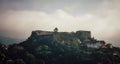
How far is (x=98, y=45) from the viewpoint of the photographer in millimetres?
140000

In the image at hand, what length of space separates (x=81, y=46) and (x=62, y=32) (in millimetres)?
14098

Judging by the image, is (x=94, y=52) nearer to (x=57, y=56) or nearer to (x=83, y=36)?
(x=57, y=56)

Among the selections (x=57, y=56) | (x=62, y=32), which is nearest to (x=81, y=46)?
(x=62, y=32)

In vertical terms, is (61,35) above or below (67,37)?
above

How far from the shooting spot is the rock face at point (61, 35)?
14388 centimetres

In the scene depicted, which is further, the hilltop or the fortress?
the fortress

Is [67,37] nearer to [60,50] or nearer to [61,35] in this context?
[61,35]

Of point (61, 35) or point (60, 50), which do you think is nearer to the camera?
point (60, 50)

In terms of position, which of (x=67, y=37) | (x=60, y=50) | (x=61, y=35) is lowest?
(x=60, y=50)

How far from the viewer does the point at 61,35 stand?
14625cm

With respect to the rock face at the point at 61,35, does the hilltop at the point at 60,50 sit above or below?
below

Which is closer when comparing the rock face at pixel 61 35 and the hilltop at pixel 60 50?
the hilltop at pixel 60 50

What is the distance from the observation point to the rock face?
144 meters

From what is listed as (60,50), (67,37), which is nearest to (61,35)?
(67,37)
